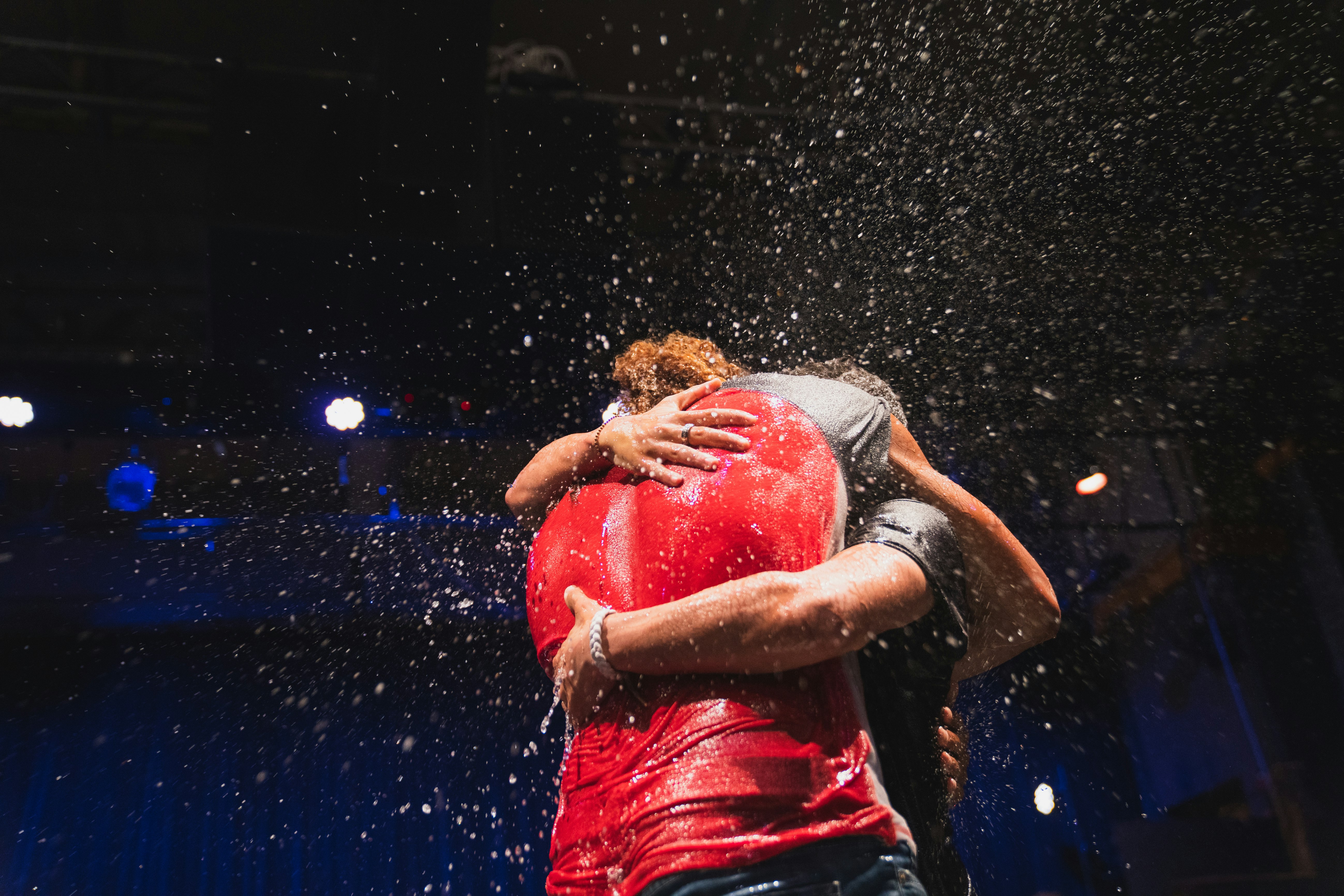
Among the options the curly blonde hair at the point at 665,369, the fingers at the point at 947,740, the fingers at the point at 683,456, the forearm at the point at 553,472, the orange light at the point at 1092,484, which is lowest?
the fingers at the point at 947,740

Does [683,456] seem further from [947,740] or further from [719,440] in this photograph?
[947,740]

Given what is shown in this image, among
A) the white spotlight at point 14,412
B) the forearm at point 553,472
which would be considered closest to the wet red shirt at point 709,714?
the forearm at point 553,472

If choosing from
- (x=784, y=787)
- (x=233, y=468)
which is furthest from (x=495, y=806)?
(x=784, y=787)

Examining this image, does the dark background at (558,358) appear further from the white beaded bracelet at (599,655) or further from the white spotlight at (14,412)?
the white beaded bracelet at (599,655)

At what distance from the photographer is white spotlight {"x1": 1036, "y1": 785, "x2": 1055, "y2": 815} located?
6109 mm

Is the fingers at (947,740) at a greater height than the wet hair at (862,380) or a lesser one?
lesser

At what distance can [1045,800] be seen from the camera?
616cm

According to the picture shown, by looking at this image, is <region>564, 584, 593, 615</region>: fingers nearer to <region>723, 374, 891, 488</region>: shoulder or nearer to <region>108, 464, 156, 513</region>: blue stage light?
<region>723, 374, 891, 488</region>: shoulder

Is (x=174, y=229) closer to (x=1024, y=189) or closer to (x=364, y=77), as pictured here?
(x=364, y=77)

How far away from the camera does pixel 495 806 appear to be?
22.0 ft

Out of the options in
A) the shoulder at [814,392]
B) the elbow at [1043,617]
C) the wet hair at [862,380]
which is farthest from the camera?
the wet hair at [862,380]

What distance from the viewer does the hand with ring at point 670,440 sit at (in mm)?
1303

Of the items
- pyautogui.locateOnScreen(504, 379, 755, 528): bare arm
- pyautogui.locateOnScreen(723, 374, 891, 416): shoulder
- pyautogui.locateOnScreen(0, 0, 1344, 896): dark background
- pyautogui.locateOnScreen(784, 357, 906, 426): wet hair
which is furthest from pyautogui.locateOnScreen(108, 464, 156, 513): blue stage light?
pyautogui.locateOnScreen(723, 374, 891, 416): shoulder

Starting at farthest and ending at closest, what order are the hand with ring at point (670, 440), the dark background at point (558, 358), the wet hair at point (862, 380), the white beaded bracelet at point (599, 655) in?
the dark background at point (558, 358)
the wet hair at point (862, 380)
the hand with ring at point (670, 440)
the white beaded bracelet at point (599, 655)
